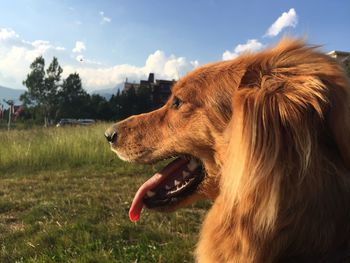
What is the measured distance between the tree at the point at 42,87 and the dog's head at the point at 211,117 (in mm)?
51161

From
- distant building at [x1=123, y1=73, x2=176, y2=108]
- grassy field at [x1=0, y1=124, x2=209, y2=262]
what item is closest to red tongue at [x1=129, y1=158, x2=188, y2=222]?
distant building at [x1=123, y1=73, x2=176, y2=108]

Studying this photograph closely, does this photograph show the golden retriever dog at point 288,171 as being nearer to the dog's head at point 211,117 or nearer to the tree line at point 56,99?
the dog's head at point 211,117

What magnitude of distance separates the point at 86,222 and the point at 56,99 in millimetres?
53837

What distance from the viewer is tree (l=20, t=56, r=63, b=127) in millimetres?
53312

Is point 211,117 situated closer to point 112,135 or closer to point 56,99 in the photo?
point 112,135

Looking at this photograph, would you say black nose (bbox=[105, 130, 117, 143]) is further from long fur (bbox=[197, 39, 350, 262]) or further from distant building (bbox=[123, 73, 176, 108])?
long fur (bbox=[197, 39, 350, 262])

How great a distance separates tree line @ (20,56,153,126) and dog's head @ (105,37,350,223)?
4519cm

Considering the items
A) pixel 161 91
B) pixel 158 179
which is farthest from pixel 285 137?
pixel 161 91

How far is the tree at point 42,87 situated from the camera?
5331 cm

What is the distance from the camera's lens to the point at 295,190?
2.06 meters

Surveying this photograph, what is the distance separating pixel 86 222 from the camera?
509cm

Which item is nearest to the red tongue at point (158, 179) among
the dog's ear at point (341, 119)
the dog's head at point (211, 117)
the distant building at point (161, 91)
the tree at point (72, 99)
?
the dog's head at point (211, 117)

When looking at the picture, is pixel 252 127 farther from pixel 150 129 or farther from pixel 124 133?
pixel 124 133

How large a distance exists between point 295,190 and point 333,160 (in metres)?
0.24
